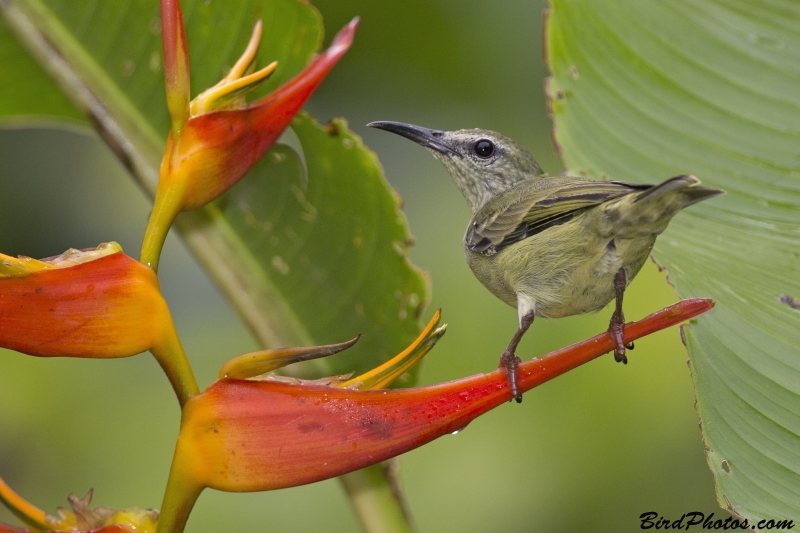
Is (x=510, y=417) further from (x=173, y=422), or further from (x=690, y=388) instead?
(x=173, y=422)

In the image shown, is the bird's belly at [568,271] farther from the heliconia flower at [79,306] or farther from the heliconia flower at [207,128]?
the heliconia flower at [79,306]

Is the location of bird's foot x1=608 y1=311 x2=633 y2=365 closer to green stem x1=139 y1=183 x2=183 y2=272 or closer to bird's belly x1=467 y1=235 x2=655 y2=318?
bird's belly x1=467 y1=235 x2=655 y2=318

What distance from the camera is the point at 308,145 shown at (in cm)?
161

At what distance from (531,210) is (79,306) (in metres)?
1.00

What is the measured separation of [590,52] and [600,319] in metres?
0.84

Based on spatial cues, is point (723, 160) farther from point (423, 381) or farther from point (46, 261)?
point (46, 261)

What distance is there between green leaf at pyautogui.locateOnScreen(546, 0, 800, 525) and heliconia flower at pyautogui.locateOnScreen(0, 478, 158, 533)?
0.86m

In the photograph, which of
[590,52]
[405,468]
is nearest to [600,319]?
→ [405,468]

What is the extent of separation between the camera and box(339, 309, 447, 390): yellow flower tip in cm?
104

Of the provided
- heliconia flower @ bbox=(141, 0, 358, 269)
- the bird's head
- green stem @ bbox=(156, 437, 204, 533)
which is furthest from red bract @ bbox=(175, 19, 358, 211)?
the bird's head

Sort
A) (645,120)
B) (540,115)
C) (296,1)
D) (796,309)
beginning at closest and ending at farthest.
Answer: (796,309) < (296,1) < (645,120) < (540,115)

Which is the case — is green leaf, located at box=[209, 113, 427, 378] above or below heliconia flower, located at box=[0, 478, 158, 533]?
above

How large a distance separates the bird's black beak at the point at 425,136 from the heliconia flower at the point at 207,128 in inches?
27.9

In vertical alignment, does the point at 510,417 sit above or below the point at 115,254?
below
